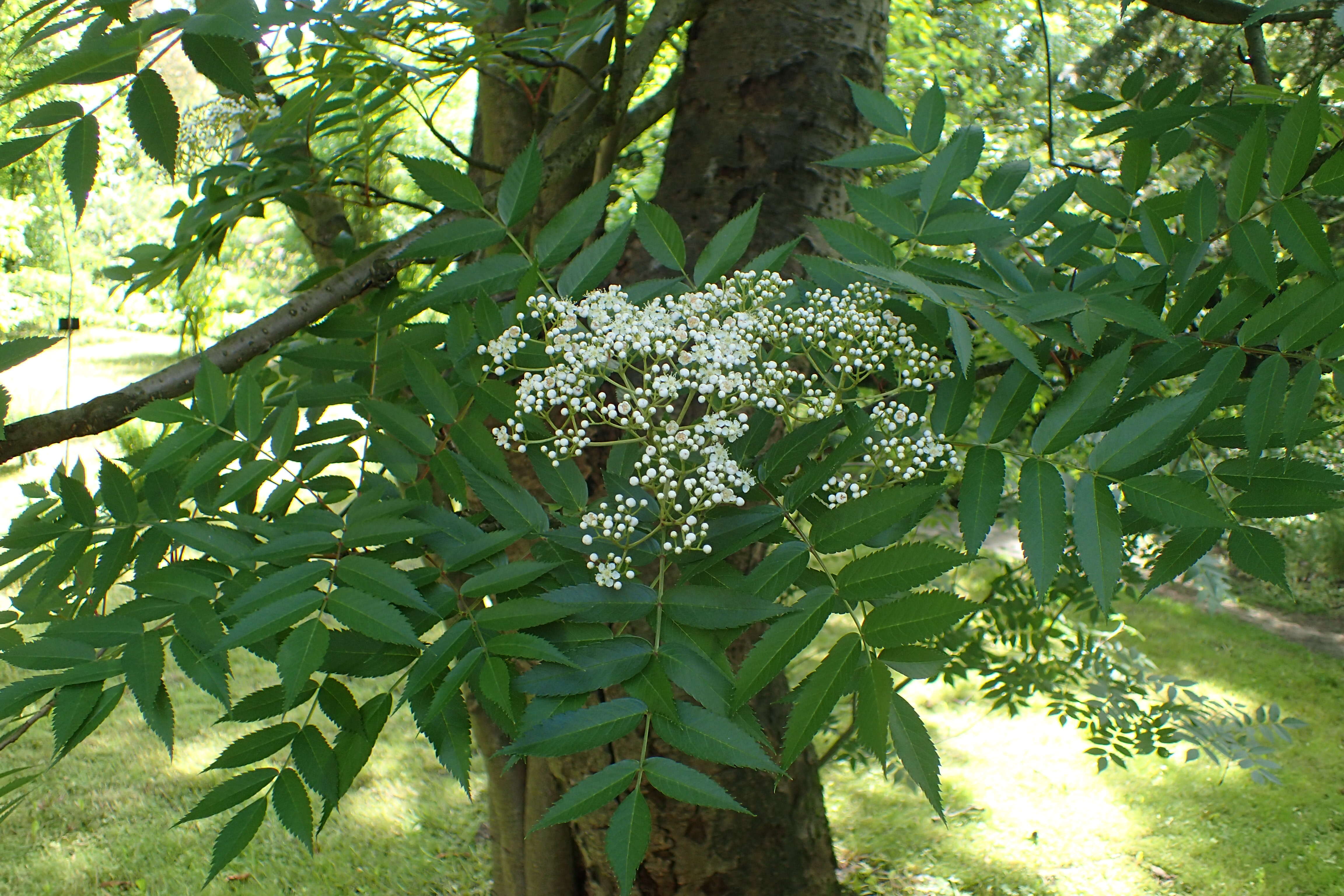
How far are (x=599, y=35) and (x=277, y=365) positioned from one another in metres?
1.08

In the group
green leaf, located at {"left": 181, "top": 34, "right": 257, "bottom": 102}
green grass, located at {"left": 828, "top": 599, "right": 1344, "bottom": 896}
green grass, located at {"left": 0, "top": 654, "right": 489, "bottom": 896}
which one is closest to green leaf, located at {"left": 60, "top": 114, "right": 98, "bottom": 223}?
green leaf, located at {"left": 181, "top": 34, "right": 257, "bottom": 102}

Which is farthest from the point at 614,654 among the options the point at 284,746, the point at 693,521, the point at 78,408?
the point at 78,408

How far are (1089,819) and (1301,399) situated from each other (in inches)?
137

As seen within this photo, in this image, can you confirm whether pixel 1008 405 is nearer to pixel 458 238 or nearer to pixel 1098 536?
pixel 1098 536

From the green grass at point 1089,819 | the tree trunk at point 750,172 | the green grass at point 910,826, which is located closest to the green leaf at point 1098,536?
the tree trunk at point 750,172

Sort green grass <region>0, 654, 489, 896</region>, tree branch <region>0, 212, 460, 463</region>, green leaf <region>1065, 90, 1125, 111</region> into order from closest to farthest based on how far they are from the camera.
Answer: tree branch <region>0, 212, 460, 463</region> → green leaf <region>1065, 90, 1125, 111</region> → green grass <region>0, 654, 489, 896</region>

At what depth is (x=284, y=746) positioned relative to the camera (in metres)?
1.08

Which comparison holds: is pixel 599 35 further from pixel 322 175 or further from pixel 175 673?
pixel 175 673

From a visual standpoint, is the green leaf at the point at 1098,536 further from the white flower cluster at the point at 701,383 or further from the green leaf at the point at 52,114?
the green leaf at the point at 52,114

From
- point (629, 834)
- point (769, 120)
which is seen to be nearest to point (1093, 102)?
point (769, 120)

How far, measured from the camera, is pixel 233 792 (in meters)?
1.03

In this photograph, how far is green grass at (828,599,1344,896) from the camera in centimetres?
354

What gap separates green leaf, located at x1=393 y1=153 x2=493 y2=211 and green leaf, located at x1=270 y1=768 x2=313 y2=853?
2.25 feet

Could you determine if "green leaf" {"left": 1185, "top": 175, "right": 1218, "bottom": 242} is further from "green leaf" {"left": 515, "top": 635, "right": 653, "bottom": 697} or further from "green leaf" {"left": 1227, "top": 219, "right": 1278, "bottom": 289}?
"green leaf" {"left": 515, "top": 635, "right": 653, "bottom": 697}
